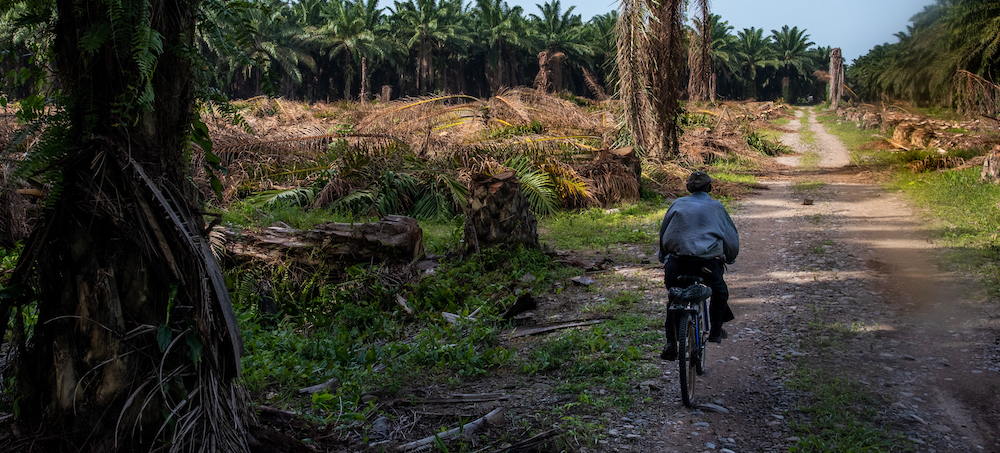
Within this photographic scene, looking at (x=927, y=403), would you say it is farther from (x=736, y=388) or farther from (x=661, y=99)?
(x=661, y=99)

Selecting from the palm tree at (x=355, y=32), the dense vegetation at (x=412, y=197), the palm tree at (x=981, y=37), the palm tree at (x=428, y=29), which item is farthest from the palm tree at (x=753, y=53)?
the palm tree at (x=981, y=37)

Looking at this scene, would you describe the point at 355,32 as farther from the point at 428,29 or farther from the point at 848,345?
the point at 848,345

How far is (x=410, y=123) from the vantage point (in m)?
13.8

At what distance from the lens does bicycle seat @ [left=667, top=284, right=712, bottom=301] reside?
4.46m

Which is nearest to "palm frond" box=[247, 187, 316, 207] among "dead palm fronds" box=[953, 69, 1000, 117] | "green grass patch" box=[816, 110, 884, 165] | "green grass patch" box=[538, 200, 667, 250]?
"green grass patch" box=[538, 200, 667, 250]

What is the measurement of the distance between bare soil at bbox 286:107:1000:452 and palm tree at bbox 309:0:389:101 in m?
38.4

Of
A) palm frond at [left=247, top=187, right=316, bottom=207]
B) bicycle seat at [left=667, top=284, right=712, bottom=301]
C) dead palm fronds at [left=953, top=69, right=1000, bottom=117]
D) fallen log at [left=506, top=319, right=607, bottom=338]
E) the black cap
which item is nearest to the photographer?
bicycle seat at [left=667, top=284, right=712, bottom=301]

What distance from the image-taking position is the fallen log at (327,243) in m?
7.33

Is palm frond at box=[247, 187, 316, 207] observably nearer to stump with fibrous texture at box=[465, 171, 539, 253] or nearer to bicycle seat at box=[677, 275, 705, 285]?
stump with fibrous texture at box=[465, 171, 539, 253]

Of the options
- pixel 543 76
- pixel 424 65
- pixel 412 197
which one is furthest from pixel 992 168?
pixel 424 65

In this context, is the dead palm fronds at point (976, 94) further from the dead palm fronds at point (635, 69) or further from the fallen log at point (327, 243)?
the fallen log at point (327, 243)

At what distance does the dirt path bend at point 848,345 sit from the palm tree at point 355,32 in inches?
1503

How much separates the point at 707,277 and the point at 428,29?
45132 millimetres

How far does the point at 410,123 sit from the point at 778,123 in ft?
89.2
